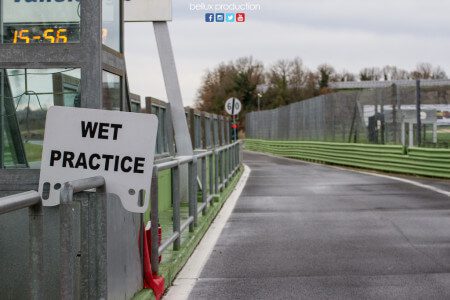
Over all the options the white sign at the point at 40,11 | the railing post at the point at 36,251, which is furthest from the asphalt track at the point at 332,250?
the railing post at the point at 36,251

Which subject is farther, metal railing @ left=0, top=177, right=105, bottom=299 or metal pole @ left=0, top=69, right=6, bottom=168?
metal pole @ left=0, top=69, right=6, bottom=168

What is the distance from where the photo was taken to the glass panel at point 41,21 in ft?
17.6

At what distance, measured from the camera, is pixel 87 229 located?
15.5 feet

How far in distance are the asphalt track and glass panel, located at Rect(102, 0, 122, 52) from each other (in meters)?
2.14

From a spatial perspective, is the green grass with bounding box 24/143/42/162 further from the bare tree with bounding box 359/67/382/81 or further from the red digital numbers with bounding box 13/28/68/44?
the bare tree with bounding box 359/67/382/81

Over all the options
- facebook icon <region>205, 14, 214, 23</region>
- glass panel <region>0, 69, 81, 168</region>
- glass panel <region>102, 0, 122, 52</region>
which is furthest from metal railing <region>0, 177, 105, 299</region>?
facebook icon <region>205, 14, 214, 23</region>

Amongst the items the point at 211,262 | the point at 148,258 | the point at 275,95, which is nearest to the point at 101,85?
the point at 148,258

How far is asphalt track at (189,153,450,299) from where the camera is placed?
713cm

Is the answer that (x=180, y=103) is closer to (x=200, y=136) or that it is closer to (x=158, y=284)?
(x=200, y=136)

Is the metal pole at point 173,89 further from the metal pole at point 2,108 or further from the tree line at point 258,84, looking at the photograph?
the tree line at point 258,84

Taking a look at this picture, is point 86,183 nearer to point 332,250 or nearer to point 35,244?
point 35,244

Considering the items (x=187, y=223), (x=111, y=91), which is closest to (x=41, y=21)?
(x=111, y=91)

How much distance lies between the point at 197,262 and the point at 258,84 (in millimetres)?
116640

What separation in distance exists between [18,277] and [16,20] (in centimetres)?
156
